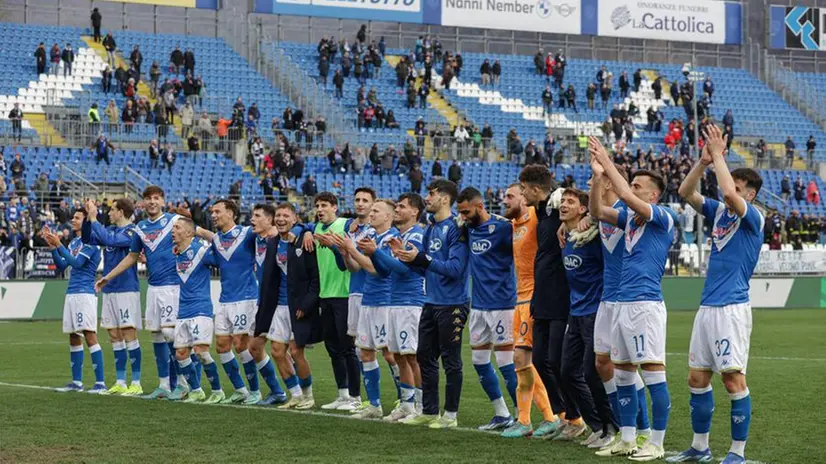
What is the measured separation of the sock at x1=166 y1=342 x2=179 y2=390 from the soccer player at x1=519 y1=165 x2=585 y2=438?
573 cm

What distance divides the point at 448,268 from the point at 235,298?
362 centimetres

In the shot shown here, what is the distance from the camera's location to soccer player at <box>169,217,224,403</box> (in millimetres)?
15320

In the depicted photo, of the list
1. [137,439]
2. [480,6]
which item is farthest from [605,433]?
[480,6]

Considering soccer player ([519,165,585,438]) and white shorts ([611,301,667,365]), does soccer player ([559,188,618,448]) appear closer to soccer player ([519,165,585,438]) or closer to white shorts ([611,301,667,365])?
soccer player ([519,165,585,438])

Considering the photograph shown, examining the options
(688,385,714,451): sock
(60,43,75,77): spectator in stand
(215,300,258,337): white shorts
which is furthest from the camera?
(60,43,75,77): spectator in stand

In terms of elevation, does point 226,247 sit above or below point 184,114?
below

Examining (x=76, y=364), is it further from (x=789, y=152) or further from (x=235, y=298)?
(x=789, y=152)

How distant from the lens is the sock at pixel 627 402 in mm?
10805

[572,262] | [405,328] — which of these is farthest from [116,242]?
[572,262]

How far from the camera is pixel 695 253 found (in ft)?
128

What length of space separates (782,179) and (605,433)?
1692 inches

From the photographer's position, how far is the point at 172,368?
16312 millimetres

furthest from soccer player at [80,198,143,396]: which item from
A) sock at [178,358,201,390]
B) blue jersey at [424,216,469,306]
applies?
blue jersey at [424,216,469,306]

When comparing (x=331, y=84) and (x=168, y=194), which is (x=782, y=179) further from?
(x=168, y=194)
